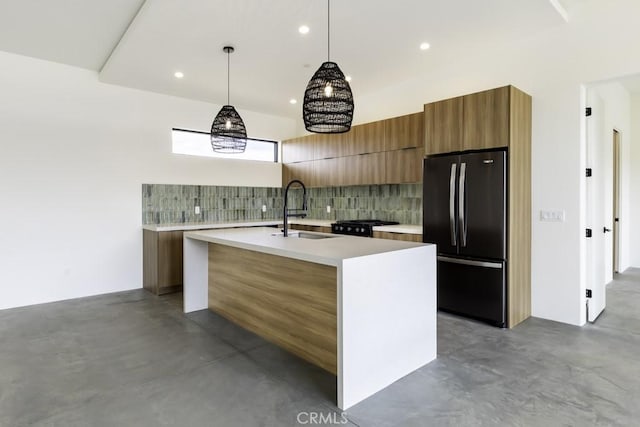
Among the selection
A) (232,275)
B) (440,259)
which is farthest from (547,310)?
(232,275)

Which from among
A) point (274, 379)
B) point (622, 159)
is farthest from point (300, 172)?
point (622, 159)

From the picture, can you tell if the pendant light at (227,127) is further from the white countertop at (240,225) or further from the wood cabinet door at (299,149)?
the wood cabinet door at (299,149)

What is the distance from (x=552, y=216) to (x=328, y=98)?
266cm

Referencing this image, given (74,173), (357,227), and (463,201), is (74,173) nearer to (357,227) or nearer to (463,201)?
(357,227)

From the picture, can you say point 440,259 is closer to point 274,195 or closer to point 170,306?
point 170,306

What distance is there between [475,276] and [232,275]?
249cm

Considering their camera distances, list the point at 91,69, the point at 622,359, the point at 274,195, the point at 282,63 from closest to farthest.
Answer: the point at 622,359 < the point at 282,63 < the point at 91,69 < the point at 274,195

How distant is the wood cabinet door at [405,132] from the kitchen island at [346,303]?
198 centimetres

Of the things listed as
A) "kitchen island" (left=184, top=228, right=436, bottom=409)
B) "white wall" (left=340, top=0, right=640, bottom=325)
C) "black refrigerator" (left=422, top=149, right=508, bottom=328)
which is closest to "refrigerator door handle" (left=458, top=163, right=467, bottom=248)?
"black refrigerator" (left=422, top=149, right=508, bottom=328)

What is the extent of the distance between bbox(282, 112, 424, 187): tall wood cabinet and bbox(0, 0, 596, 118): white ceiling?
76 centimetres

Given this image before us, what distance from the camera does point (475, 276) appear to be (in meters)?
3.70

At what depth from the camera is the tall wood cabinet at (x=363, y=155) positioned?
4668mm

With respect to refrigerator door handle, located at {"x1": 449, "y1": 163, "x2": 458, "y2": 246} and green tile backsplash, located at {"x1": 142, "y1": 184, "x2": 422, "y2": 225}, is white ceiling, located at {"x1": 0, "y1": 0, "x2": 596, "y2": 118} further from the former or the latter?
green tile backsplash, located at {"x1": 142, "y1": 184, "x2": 422, "y2": 225}

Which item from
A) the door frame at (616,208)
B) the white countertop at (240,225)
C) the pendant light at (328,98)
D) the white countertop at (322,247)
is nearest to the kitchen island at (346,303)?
the white countertop at (322,247)
